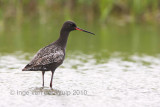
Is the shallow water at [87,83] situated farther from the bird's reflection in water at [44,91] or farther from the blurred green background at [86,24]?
the blurred green background at [86,24]

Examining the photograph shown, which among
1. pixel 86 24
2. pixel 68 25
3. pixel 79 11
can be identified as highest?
pixel 79 11

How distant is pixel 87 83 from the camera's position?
9.12 metres

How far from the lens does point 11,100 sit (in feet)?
23.9

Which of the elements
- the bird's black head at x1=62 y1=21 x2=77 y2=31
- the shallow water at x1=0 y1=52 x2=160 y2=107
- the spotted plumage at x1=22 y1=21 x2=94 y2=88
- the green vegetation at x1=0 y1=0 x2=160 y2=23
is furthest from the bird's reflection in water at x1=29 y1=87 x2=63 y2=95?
the green vegetation at x1=0 y1=0 x2=160 y2=23

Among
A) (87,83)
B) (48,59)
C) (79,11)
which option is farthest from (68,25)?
(79,11)

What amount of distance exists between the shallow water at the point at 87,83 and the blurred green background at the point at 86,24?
251 centimetres

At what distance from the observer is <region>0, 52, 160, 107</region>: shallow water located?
7.35 m

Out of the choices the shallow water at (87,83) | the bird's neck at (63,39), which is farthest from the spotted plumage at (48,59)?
the shallow water at (87,83)

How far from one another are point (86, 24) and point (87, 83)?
14.4 m

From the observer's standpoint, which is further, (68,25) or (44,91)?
(68,25)

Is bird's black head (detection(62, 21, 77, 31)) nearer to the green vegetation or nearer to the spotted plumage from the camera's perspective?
the spotted plumage

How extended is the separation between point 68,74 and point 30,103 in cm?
321

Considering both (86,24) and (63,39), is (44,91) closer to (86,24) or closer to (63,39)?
(63,39)

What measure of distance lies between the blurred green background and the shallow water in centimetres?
251
